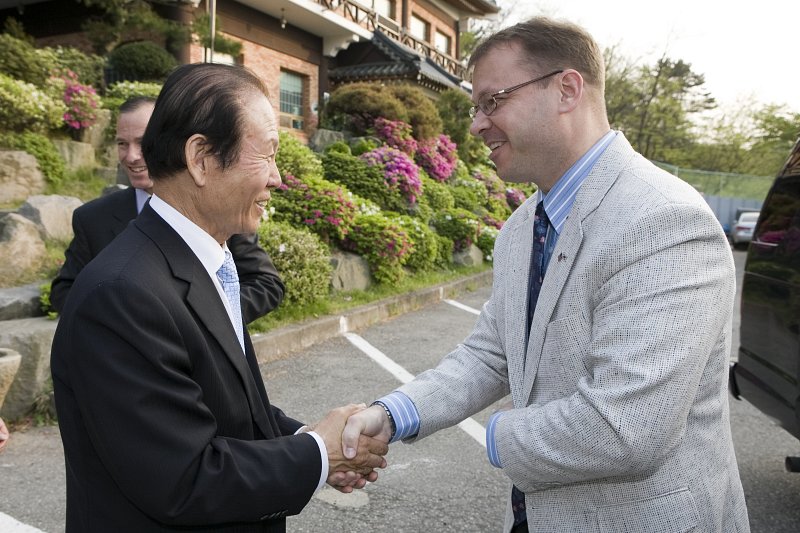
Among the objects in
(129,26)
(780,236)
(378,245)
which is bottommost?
(378,245)

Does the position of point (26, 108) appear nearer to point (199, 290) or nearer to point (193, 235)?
point (193, 235)

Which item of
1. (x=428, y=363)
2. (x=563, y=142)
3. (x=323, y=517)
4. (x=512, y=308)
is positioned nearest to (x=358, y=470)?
(x=512, y=308)

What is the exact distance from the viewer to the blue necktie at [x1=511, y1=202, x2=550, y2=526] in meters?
1.95

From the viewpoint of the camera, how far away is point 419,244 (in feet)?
33.6

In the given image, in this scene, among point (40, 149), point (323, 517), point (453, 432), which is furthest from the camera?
point (40, 149)

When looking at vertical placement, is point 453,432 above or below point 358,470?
below

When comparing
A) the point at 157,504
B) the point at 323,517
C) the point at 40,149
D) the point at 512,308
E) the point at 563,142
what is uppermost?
the point at 40,149

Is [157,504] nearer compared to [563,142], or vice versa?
[157,504]

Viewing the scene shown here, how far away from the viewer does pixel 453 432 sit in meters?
4.60

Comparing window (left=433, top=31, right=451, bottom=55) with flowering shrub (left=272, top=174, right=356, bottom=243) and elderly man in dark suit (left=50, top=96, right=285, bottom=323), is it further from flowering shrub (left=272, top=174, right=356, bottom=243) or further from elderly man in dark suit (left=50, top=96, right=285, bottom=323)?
elderly man in dark suit (left=50, top=96, right=285, bottom=323)

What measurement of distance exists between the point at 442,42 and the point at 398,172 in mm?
17301

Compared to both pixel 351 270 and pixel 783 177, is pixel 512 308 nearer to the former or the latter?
pixel 783 177

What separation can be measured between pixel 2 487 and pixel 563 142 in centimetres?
356

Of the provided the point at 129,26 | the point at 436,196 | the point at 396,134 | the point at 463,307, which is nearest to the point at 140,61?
the point at 129,26
